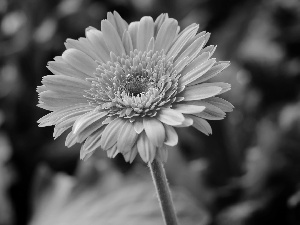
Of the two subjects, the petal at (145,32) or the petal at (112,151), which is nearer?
the petal at (112,151)

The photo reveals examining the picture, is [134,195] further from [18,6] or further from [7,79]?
[18,6]

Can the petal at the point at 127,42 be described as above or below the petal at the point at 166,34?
above

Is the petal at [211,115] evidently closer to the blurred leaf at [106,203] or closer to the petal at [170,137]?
the petal at [170,137]

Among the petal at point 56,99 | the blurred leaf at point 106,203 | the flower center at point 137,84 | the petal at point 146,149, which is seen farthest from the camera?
the blurred leaf at point 106,203

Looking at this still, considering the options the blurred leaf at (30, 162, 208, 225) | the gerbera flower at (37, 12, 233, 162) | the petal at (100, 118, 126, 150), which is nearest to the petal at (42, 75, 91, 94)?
the gerbera flower at (37, 12, 233, 162)

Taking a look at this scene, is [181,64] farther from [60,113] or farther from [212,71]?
[60,113]

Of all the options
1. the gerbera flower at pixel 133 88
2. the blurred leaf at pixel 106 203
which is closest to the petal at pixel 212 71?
the gerbera flower at pixel 133 88

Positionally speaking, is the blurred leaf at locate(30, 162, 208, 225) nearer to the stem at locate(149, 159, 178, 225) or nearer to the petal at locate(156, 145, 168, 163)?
the stem at locate(149, 159, 178, 225)

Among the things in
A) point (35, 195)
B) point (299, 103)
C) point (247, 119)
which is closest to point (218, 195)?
point (247, 119)
